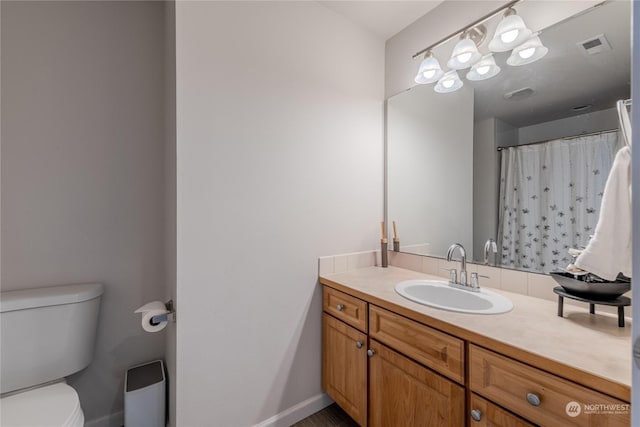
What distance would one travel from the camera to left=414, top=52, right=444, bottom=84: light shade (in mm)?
1616

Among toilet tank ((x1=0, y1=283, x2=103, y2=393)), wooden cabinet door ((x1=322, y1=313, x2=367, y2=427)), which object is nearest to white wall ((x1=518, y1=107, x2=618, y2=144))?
wooden cabinet door ((x1=322, y1=313, x2=367, y2=427))

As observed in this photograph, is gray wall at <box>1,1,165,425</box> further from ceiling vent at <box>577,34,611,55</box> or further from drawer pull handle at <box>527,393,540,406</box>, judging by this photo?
ceiling vent at <box>577,34,611,55</box>

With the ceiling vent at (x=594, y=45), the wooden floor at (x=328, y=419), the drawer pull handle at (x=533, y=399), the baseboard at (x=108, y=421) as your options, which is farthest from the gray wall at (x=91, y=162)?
the ceiling vent at (x=594, y=45)

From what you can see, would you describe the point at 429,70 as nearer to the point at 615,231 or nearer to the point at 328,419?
the point at 615,231

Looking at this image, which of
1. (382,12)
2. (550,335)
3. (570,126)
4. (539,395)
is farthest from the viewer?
(382,12)

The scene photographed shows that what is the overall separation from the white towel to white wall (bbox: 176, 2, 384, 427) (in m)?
1.18

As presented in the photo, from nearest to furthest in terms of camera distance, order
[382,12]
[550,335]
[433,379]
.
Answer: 1. [550,335]
2. [433,379]
3. [382,12]

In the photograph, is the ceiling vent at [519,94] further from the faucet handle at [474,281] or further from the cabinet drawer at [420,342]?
the cabinet drawer at [420,342]

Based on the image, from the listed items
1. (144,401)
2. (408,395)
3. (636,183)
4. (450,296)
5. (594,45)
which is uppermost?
(594,45)

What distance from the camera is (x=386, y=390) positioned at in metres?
1.22

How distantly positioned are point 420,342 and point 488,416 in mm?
294

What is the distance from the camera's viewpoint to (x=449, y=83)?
1.62 m

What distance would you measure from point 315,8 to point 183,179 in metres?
1.35

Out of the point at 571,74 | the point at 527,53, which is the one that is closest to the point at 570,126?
the point at 571,74
